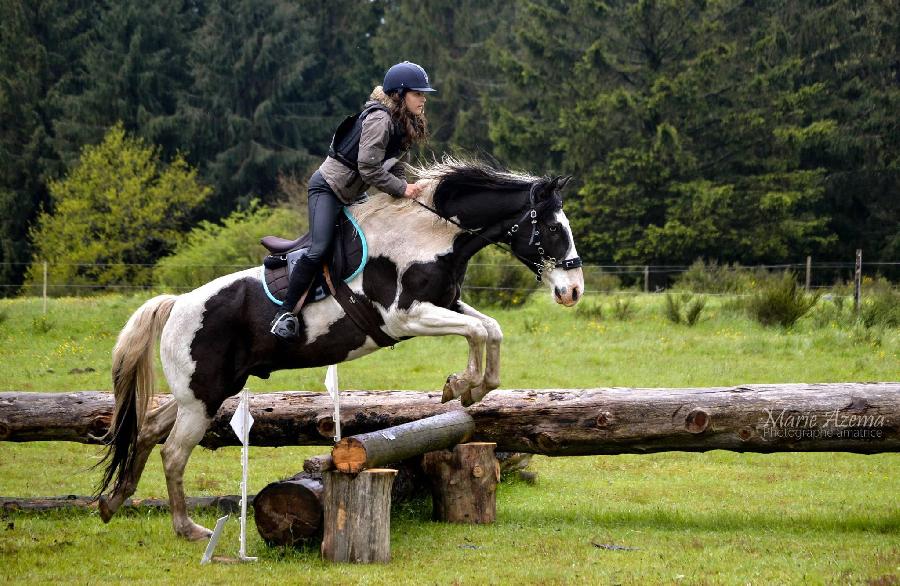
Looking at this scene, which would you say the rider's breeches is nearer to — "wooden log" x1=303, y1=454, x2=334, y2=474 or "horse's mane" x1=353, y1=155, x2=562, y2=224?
"horse's mane" x1=353, y1=155, x2=562, y2=224

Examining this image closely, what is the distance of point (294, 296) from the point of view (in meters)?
6.82

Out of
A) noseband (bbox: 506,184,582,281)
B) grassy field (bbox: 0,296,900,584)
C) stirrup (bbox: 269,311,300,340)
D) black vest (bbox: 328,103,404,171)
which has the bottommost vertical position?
grassy field (bbox: 0,296,900,584)

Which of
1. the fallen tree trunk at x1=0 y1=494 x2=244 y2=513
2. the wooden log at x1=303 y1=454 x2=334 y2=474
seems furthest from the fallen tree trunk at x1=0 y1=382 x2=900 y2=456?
the wooden log at x1=303 y1=454 x2=334 y2=474

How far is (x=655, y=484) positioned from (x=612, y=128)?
29.4 meters

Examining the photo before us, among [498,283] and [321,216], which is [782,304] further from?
[321,216]

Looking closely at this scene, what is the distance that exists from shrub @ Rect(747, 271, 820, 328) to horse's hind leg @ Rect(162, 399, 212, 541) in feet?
46.2

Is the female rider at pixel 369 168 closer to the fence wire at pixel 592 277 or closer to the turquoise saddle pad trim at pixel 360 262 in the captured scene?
the turquoise saddle pad trim at pixel 360 262

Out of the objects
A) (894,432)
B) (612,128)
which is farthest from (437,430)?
(612,128)

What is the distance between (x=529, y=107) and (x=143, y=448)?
39647 mm

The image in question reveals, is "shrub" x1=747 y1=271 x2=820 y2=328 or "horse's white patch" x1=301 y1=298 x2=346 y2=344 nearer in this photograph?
"horse's white patch" x1=301 y1=298 x2=346 y2=344

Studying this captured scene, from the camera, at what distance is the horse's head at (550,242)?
6668 mm

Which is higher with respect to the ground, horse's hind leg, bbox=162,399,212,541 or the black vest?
the black vest

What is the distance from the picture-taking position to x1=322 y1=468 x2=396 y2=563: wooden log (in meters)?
6.39

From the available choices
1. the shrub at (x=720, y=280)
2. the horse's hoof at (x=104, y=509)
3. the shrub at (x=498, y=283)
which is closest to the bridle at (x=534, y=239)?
the horse's hoof at (x=104, y=509)
